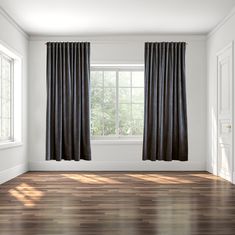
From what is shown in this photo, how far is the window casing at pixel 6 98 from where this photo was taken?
699 cm

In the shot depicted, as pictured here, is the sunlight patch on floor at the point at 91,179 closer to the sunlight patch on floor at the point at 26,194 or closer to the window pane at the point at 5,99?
the sunlight patch on floor at the point at 26,194

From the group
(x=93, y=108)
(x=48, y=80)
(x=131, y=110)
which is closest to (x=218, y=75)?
(x=131, y=110)

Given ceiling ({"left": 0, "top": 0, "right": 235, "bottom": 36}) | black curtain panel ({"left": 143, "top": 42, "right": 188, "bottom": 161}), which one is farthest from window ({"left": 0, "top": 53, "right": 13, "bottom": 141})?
black curtain panel ({"left": 143, "top": 42, "right": 188, "bottom": 161})

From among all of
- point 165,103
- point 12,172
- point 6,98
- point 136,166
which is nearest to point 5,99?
point 6,98

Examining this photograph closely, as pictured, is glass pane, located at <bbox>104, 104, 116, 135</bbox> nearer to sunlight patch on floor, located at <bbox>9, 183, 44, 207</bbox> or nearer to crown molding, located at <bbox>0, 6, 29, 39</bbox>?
crown molding, located at <bbox>0, 6, 29, 39</bbox>

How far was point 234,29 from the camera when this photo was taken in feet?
21.0

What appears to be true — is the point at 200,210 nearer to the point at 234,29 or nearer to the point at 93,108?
the point at 234,29

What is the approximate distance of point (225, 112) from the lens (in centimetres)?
690

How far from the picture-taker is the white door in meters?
6.63

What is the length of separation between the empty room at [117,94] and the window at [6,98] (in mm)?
18

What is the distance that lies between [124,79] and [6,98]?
8.00ft

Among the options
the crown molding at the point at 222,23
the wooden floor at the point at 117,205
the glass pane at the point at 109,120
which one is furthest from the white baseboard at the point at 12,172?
the crown molding at the point at 222,23

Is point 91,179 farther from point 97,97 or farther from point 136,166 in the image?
point 97,97

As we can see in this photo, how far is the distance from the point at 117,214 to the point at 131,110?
4.43 metres
